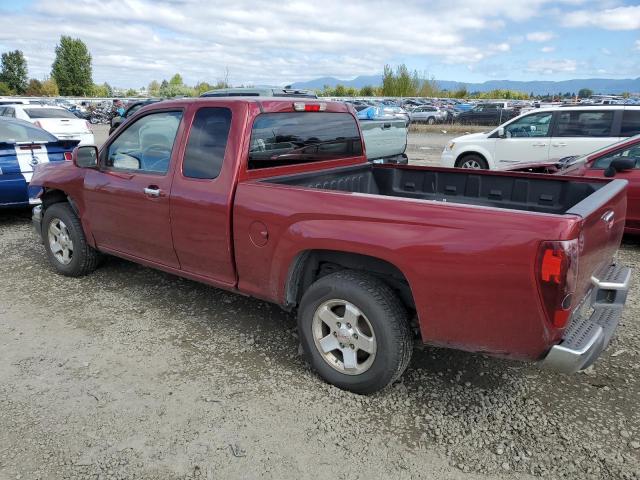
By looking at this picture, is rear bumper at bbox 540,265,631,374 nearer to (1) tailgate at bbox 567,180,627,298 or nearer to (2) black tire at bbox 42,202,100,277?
(1) tailgate at bbox 567,180,627,298

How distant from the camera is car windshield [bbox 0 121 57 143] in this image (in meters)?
7.52

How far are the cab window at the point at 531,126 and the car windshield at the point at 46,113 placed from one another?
11947 mm

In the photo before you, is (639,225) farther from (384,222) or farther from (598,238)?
(384,222)

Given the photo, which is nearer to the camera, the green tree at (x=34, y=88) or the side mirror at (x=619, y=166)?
the side mirror at (x=619, y=166)

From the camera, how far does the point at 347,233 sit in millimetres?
2859

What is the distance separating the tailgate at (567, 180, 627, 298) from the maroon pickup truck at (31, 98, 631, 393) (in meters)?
0.02

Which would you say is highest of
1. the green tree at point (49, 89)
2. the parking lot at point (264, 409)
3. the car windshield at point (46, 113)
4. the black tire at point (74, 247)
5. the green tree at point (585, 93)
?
the green tree at point (49, 89)

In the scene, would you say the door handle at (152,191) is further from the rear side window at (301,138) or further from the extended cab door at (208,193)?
the rear side window at (301,138)

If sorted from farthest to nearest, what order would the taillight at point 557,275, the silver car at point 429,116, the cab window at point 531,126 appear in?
the silver car at point 429,116
the cab window at point 531,126
the taillight at point 557,275

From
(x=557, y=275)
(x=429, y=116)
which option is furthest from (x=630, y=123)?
(x=429, y=116)

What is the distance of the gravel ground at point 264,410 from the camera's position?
2.58 meters

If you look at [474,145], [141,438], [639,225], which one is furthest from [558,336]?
[474,145]

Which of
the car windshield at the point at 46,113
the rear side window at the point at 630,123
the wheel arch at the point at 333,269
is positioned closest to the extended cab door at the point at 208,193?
the wheel arch at the point at 333,269

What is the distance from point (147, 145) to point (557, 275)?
3347 millimetres
